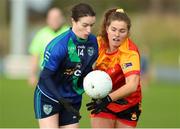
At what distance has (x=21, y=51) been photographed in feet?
116

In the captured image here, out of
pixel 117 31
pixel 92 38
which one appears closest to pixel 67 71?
pixel 92 38

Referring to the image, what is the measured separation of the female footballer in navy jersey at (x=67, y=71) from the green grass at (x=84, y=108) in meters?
5.45

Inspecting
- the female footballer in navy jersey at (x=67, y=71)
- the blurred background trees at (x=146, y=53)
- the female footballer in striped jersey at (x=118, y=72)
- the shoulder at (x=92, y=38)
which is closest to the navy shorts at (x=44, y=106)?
the female footballer in navy jersey at (x=67, y=71)

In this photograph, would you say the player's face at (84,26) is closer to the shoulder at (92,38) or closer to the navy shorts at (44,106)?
the shoulder at (92,38)

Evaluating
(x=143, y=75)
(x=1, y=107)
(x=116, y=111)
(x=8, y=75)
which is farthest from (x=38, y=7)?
(x=116, y=111)

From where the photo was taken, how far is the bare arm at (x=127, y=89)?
7.96 m

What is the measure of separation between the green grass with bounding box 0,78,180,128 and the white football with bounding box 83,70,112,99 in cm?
560

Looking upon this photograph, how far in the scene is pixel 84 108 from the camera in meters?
16.3

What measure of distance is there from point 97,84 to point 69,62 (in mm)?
390

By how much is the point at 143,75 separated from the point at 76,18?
55.2 ft

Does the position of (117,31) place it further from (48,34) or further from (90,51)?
(48,34)

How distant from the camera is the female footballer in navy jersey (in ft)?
25.0

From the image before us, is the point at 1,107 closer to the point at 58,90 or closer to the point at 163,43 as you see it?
the point at 58,90

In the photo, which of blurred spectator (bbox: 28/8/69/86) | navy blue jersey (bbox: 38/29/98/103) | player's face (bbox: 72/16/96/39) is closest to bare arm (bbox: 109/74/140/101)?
navy blue jersey (bbox: 38/29/98/103)
